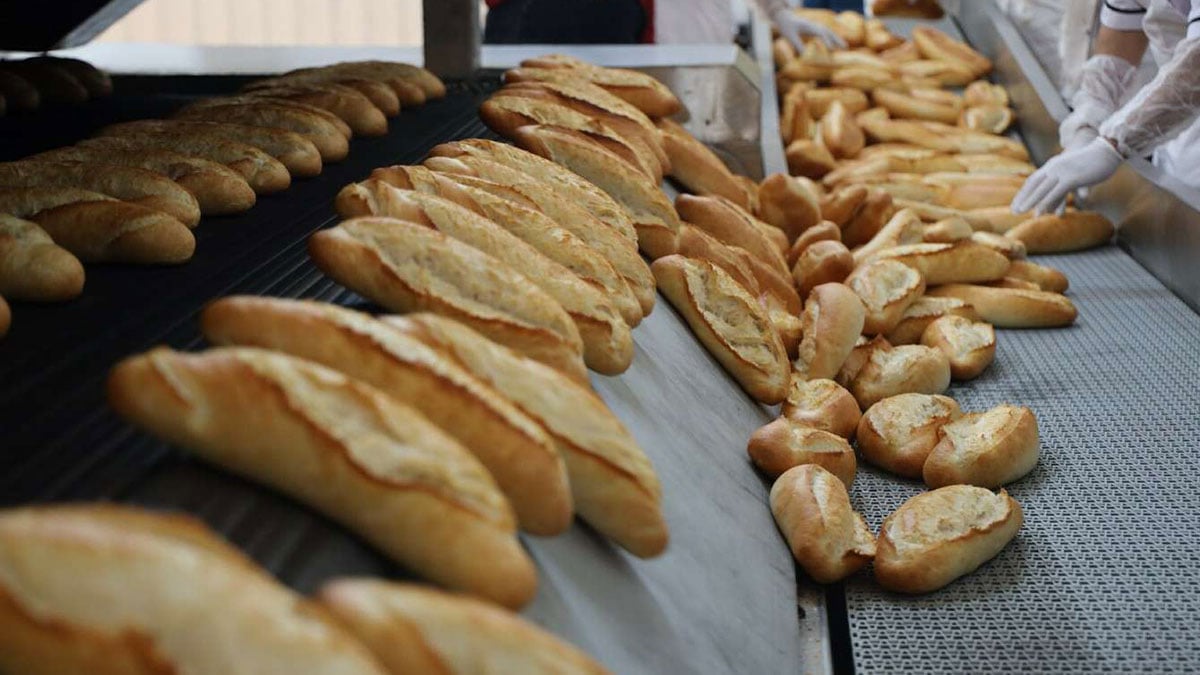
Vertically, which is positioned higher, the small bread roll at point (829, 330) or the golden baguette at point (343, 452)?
the golden baguette at point (343, 452)

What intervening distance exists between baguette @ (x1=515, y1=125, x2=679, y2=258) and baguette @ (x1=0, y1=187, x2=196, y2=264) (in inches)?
30.5

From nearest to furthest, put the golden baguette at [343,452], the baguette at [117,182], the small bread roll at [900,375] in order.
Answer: the golden baguette at [343,452] < the baguette at [117,182] < the small bread roll at [900,375]

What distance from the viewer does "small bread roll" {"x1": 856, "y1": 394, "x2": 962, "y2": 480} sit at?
68.5 inches

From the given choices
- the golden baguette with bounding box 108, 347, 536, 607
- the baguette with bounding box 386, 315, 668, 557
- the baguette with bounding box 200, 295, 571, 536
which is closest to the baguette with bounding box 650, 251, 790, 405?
the baguette with bounding box 386, 315, 668, 557

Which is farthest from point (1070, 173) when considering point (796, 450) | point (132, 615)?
point (132, 615)

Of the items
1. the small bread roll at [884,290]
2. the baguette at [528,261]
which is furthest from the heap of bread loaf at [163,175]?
the small bread roll at [884,290]

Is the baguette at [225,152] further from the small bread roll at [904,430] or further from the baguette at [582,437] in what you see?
the small bread roll at [904,430]

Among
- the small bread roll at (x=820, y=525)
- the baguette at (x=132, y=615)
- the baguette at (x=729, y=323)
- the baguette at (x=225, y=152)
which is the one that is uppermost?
the baguette at (x=132, y=615)

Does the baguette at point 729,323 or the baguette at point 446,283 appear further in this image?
the baguette at point 729,323

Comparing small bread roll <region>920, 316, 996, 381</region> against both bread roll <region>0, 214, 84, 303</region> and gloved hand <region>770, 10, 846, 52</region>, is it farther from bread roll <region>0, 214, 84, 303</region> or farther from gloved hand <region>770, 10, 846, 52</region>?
gloved hand <region>770, 10, 846, 52</region>

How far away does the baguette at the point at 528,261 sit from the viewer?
1.41 metres

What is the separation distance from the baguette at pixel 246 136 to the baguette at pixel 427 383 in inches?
40.4

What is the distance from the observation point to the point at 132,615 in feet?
2.15

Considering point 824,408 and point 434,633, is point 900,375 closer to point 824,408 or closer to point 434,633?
point 824,408
